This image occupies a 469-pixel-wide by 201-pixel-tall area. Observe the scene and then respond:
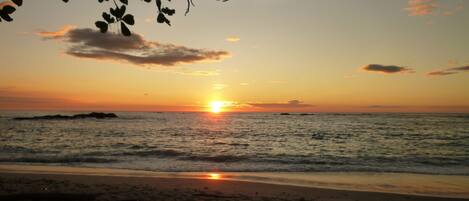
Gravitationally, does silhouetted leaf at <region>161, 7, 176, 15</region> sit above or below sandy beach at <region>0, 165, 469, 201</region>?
above

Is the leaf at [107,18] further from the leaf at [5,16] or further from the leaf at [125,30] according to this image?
the leaf at [5,16]

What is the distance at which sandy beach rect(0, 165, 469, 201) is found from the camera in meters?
9.91

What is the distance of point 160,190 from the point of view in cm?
1116

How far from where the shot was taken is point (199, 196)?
10383 millimetres

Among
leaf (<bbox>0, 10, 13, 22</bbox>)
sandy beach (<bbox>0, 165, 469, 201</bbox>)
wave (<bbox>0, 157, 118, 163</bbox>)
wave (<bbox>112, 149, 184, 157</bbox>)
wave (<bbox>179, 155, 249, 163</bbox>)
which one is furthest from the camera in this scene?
wave (<bbox>112, 149, 184, 157</bbox>)

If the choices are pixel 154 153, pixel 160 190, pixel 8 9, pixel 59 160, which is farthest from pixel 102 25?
pixel 154 153

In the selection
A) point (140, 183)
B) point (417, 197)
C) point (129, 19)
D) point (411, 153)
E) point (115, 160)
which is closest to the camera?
point (129, 19)

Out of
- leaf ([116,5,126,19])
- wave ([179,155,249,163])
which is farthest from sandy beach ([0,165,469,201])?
leaf ([116,5,126,19])

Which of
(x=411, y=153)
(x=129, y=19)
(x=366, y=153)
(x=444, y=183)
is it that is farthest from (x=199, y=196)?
(x=411, y=153)

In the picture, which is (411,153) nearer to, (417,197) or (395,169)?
(395,169)

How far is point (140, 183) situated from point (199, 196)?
331 cm

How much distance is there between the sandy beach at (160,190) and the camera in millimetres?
9914

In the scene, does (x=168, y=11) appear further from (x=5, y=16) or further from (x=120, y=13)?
(x=5, y=16)

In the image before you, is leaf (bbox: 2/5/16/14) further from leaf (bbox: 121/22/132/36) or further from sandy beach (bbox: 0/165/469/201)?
sandy beach (bbox: 0/165/469/201)
